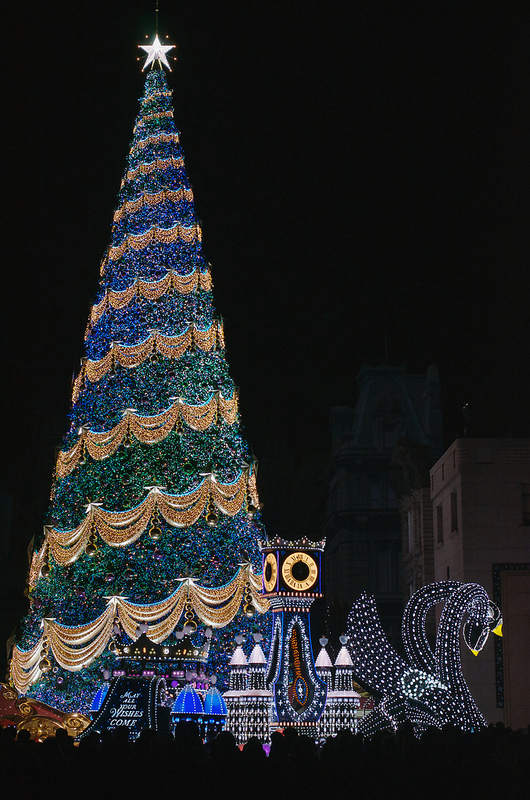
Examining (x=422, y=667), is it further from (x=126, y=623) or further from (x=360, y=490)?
(x=360, y=490)

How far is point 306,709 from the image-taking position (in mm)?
23281

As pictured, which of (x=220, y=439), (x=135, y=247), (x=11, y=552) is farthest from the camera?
(x=11, y=552)

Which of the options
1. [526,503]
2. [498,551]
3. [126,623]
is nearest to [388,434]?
[526,503]

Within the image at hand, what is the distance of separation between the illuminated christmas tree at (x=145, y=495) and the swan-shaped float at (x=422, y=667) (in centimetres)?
607

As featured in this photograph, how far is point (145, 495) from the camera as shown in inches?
1065

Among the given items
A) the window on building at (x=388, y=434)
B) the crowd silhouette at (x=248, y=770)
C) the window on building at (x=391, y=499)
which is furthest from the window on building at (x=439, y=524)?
the crowd silhouette at (x=248, y=770)

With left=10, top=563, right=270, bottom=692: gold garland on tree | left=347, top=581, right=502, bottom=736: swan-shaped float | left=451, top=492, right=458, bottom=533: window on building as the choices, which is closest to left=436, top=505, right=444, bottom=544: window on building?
left=451, top=492, right=458, bottom=533: window on building

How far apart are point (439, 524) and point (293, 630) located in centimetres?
1600

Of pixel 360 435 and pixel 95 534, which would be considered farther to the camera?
pixel 360 435

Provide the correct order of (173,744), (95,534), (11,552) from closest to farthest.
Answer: (173,744) < (95,534) < (11,552)

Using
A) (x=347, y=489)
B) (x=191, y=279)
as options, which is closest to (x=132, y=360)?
(x=191, y=279)

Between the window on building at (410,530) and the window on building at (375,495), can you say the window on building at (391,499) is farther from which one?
the window on building at (410,530)

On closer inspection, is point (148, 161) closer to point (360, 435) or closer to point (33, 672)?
point (33, 672)

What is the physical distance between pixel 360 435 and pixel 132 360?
115 ft
